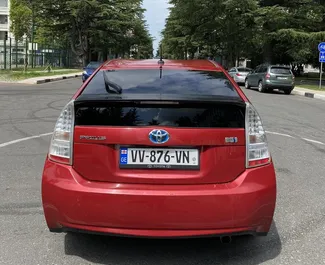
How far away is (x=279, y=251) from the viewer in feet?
12.4

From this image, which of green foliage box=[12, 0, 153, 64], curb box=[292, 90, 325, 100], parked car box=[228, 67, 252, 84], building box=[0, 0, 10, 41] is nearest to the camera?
curb box=[292, 90, 325, 100]

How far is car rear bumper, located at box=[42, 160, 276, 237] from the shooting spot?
10.5 feet

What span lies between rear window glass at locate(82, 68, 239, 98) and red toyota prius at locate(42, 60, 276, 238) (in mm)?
151

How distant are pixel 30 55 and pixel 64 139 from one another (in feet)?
153

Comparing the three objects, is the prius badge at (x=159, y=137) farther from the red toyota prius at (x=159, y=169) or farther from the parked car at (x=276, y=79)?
the parked car at (x=276, y=79)

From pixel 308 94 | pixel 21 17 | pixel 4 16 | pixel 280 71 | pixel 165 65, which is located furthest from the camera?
pixel 4 16

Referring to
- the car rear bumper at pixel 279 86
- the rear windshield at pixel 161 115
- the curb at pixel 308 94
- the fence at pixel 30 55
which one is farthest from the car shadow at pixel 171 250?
the fence at pixel 30 55

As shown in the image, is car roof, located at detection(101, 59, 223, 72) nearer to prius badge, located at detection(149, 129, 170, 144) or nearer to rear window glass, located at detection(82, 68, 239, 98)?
rear window glass, located at detection(82, 68, 239, 98)

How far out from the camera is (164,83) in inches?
150

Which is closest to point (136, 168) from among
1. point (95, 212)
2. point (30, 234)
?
point (95, 212)

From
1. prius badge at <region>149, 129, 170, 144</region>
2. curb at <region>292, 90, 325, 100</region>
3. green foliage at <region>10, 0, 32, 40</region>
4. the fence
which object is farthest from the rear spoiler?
green foliage at <region>10, 0, 32, 40</region>

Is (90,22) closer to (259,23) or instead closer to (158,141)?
(259,23)

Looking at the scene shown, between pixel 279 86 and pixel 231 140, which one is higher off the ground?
pixel 279 86

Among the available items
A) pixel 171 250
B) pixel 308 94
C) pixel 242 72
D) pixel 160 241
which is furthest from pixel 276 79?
pixel 171 250
